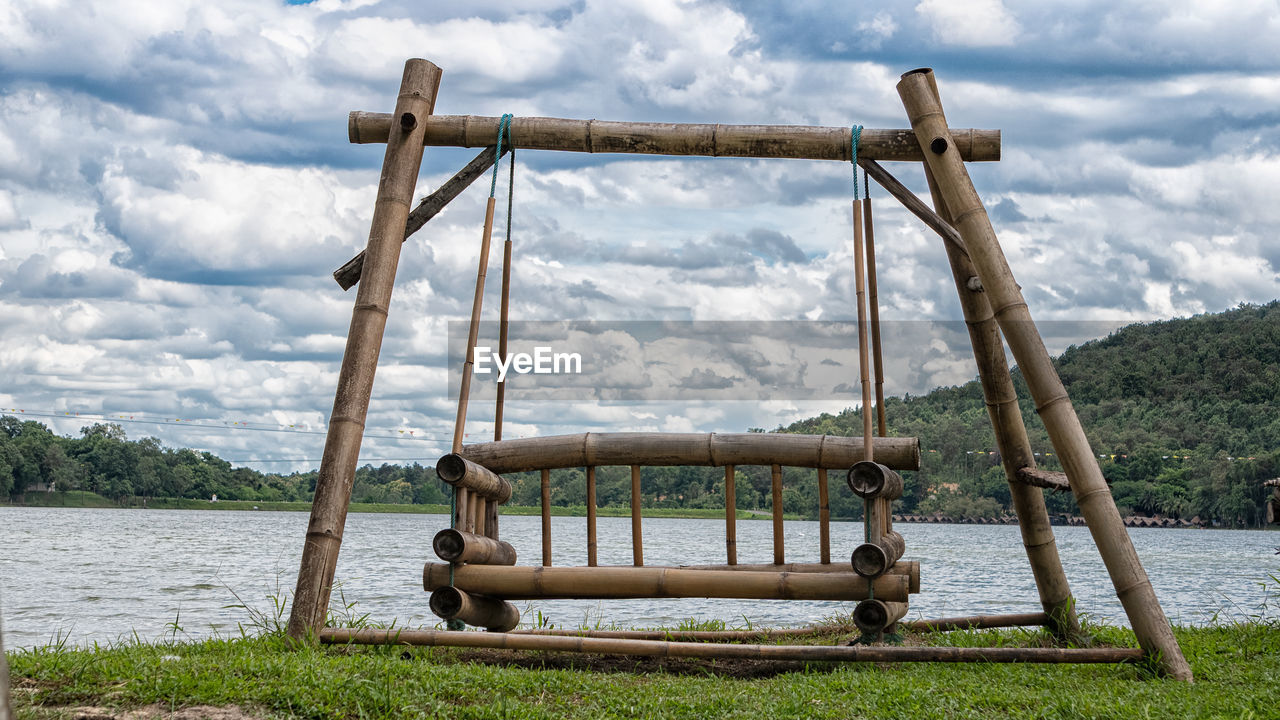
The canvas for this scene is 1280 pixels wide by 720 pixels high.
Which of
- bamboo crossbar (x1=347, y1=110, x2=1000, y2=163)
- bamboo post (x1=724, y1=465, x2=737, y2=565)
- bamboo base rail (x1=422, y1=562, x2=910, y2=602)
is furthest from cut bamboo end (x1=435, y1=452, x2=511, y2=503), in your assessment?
bamboo crossbar (x1=347, y1=110, x2=1000, y2=163)

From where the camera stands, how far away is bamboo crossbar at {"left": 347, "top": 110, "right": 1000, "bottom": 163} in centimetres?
708

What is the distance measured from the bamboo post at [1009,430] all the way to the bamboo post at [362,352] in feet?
11.3

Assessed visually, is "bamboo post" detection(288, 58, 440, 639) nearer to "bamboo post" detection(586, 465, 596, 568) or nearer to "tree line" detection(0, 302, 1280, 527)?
"bamboo post" detection(586, 465, 596, 568)

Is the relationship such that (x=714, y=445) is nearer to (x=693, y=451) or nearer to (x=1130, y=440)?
(x=693, y=451)

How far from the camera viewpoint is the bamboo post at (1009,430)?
7.26 metres

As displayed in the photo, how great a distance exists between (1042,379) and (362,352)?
13.4 ft

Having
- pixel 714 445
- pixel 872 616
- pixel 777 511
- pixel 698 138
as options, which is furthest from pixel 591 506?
pixel 698 138

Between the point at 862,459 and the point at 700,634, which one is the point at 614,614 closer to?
the point at 700,634

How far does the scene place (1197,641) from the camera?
23.8 feet

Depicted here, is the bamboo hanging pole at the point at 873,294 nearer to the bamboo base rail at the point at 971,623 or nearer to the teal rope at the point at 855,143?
the teal rope at the point at 855,143

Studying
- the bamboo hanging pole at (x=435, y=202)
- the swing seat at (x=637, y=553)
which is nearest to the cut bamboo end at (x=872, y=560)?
the swing seat at (x=637, y=553)

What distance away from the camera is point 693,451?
7.00 m

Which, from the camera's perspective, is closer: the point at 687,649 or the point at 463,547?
the point at 687,649

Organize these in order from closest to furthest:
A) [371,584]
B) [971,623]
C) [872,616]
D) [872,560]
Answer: [872,560]
[872,616]
[971,623]
[371,584]
